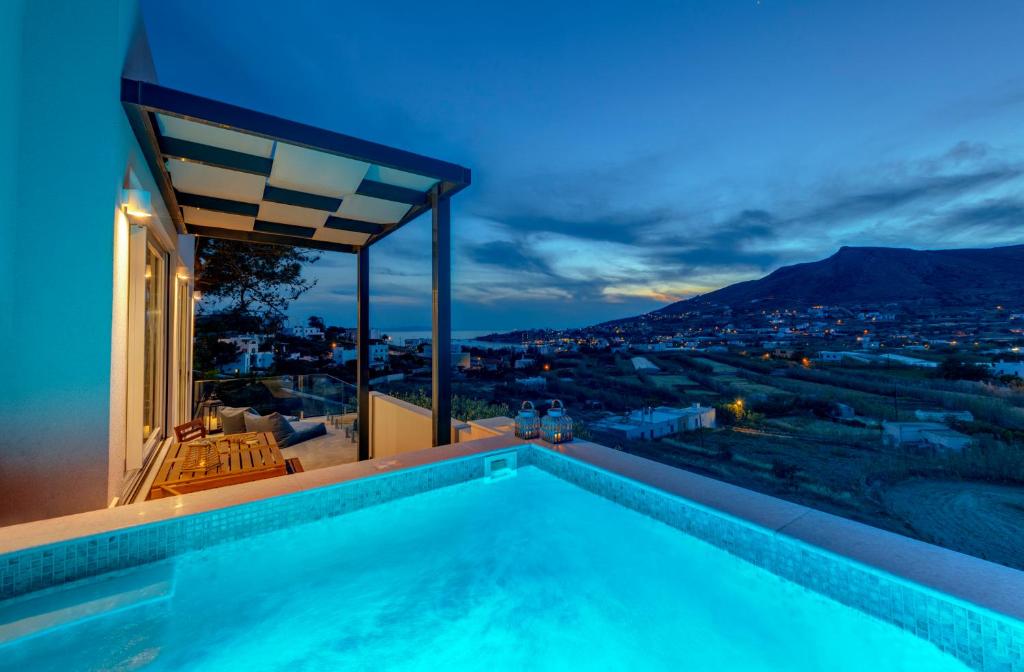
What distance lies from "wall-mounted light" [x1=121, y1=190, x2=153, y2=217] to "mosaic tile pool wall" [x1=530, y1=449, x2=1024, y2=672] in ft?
12.5

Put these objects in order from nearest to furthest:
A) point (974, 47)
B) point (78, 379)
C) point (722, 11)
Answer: point (78, 379)
point (974, 47)
point (722, 11)

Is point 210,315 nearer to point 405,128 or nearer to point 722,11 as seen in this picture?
point 405,128

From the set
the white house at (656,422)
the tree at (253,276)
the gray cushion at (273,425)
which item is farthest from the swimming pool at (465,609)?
the tree at (253,276)

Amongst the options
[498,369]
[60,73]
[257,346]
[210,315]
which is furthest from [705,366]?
[210,315]

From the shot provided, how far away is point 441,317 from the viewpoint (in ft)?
13.8

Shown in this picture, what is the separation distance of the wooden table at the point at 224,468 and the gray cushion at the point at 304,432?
155 cm

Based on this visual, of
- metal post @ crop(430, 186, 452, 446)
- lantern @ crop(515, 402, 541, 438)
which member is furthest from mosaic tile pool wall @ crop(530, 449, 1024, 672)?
metal post @ crop(430, 186, 452, 446)

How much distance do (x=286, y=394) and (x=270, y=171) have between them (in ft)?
15.4

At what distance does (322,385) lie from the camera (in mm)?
7520

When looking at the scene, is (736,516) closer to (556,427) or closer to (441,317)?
(556,427)

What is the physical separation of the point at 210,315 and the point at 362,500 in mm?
10950

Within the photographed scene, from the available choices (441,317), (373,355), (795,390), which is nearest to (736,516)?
(441,317)

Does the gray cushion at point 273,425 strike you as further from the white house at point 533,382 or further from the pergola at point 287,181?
the white house at point 533,382

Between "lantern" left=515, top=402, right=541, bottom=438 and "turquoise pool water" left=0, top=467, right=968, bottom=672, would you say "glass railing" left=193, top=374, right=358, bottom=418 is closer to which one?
"lantern" left=515, top=402, right=541, bottom=438
